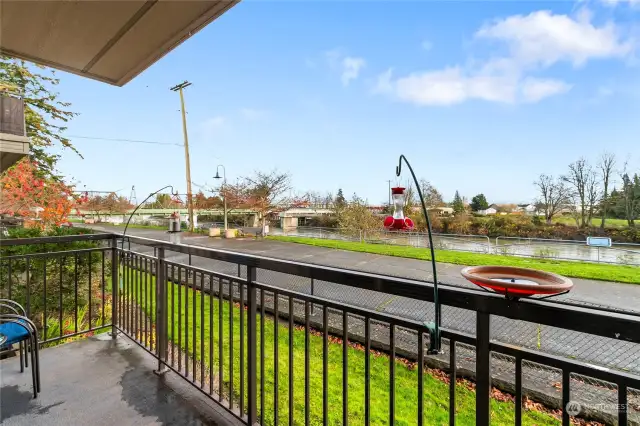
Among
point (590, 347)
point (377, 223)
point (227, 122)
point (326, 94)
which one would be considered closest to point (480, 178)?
point (377, 223)

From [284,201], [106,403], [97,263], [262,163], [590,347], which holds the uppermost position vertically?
[262,163]

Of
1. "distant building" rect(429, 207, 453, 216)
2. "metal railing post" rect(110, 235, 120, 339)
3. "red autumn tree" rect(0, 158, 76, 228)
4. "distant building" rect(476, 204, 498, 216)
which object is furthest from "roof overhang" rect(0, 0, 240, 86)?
"distant building" rect(476, 204, 498, 216)

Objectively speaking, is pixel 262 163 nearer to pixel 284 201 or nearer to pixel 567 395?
pixel 284 201

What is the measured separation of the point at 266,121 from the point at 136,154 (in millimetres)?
6632

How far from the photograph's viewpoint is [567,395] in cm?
68

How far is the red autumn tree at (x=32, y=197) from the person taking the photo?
4963 millimetres

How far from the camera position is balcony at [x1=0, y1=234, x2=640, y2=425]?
29.6 inches

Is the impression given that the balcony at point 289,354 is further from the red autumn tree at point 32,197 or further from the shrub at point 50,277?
the red autumn tree at point 32,197

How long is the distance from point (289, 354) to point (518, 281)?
838 mm

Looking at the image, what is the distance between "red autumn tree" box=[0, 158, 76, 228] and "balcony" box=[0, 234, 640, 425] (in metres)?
2.53

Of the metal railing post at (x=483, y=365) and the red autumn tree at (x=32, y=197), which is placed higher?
the red autumn tree at (x=32, y=197)

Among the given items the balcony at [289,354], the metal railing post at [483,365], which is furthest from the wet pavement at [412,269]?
the metal railing post at [483,365]

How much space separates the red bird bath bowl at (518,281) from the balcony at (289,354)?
0.10 feet

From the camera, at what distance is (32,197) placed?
5.33 metres
